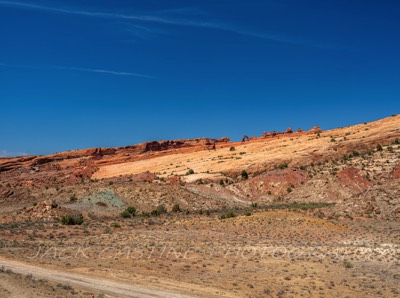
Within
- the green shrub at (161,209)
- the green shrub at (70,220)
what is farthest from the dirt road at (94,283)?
the green shrub at (161,209)

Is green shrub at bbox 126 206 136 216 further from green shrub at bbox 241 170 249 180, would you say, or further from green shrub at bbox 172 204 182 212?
green shrub at bbox 241 170 249 180

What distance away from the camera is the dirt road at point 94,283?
13475 millimetres

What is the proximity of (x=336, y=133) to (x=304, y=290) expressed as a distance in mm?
56240

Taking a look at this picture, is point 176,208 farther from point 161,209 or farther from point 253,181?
point 253,181

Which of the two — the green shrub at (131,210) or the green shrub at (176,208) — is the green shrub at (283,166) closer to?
the green shrub at (176,208)

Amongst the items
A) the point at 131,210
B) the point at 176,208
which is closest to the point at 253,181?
the point at 176,208

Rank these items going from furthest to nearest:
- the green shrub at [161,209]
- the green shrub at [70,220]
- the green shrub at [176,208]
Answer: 1. the green shrub at [176,208]
2. the green shrub at [161,209]
3. the green shrub at [70,220]

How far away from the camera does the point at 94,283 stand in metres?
14.5

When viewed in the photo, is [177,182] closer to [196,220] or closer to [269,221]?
[196,220]

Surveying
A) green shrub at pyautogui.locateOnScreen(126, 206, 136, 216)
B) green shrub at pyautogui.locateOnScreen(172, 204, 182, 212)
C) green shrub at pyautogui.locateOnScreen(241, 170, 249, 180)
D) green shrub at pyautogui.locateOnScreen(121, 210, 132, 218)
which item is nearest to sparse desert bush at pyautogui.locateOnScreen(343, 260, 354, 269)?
green shrub at pyautogui.locateOnScreen(121, 210, 132, 218)

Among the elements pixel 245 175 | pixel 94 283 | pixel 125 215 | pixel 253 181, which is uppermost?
Result: pixel 245 175

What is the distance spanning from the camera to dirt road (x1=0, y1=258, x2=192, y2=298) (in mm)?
13475

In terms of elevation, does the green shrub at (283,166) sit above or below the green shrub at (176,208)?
above

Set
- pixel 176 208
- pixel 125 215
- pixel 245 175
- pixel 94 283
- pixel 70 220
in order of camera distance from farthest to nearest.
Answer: pixel 245 175 → pixel 176 208 → pixel 125 215 → pixel 70 220 → pixel 94 283
